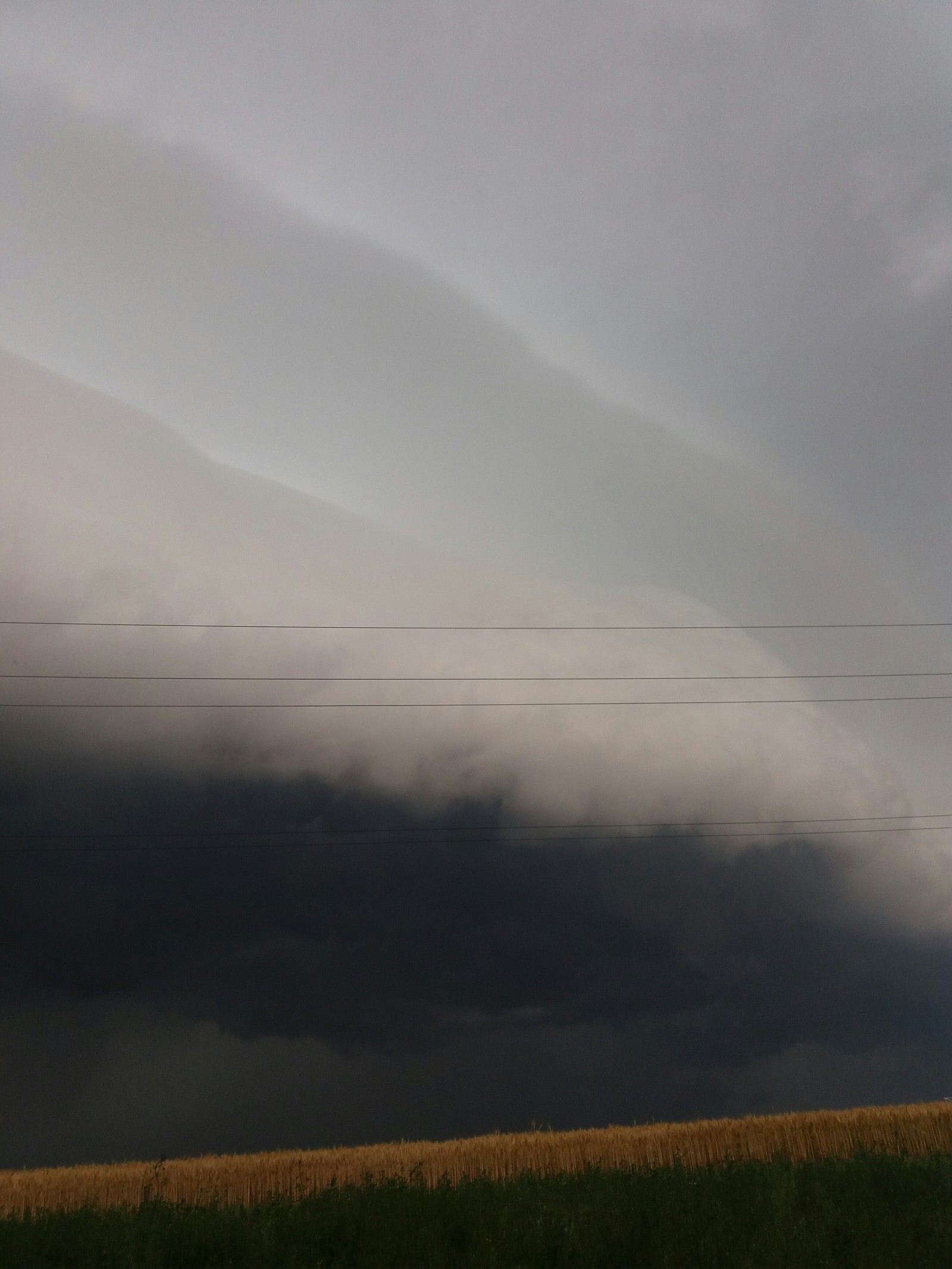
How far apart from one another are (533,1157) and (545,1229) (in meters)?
15.9

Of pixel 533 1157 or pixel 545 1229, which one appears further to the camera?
pixel 533 1157

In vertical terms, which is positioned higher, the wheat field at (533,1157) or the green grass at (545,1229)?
the green grass at (545,1229)

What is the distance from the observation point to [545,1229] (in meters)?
25.4

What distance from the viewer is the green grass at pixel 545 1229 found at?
76.5 ft

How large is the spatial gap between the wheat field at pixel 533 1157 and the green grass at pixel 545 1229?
6492 millimetres

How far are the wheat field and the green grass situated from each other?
6492 mm

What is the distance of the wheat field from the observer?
3669 cm

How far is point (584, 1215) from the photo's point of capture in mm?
26328

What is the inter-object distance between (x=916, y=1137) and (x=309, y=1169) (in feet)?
82.9

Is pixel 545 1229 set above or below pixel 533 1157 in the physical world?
above

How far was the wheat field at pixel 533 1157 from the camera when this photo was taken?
36.7 m

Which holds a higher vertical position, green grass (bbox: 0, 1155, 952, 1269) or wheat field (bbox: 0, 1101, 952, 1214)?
green grass (bbox: 0, 1155, 952, 1269)

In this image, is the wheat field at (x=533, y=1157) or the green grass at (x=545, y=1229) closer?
the green grass at (x=545, y=1229)

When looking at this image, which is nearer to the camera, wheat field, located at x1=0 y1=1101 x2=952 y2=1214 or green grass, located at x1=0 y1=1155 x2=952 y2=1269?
green grass, located at x1=0 y1=1155 x2=952 y2=1269
